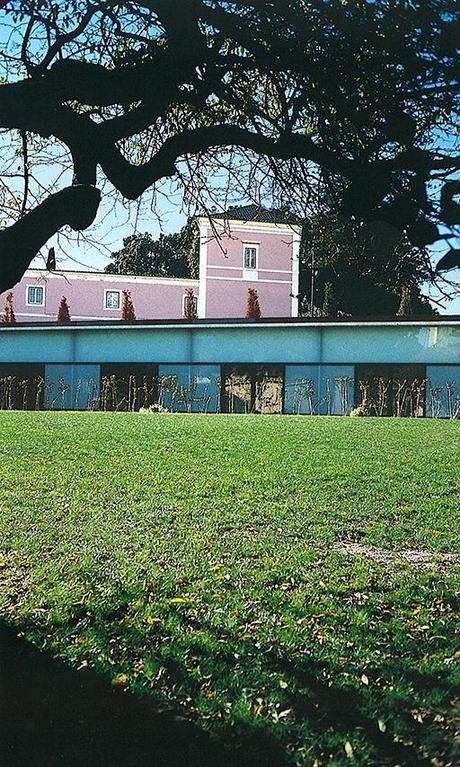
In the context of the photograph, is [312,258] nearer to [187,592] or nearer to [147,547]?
[187,592]

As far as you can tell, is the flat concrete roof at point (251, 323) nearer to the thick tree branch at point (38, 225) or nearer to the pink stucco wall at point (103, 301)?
the pink stucco wall at point (103, 301)

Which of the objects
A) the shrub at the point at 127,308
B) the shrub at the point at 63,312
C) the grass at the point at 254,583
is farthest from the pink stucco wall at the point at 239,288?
the grass at the point at 254,583

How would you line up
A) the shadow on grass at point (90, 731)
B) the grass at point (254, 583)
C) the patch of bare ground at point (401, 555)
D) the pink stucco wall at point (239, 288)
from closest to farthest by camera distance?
the shadow on grass at point (90, 731) → the grass at point (254, 583) → the patch of bare ground at point (401, 555) → the pink stucco wall at point (239, 288)

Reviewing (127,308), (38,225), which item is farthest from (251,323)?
(38,225)

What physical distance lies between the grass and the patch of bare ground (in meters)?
0.14

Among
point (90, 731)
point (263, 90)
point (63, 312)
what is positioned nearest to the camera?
point (90, 731)

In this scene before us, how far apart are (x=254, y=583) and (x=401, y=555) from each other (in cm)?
150

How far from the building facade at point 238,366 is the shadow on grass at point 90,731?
12.5m

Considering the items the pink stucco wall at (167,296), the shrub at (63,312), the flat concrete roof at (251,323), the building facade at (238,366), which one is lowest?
the building facade at (238,366)

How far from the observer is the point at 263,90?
4.28 m

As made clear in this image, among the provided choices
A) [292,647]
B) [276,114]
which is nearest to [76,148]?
[276,114]

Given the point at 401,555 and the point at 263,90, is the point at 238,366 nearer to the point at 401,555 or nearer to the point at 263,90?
the point at 401,555

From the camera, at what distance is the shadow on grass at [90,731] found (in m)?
3.06

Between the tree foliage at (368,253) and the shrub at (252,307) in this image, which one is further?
the shrub at (252,307)
